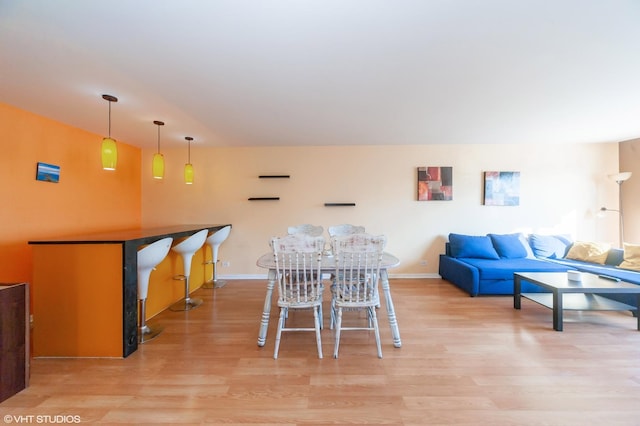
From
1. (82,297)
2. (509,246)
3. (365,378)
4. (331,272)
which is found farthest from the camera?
(509,246)

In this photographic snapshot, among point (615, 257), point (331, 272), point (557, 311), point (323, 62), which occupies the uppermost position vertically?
point (323, 62)

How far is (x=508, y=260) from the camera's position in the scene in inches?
167

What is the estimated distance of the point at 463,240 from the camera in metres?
4.39

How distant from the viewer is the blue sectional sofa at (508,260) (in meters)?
3.75

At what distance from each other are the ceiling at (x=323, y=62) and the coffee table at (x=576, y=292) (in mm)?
2001

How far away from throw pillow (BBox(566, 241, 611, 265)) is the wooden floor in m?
1.43

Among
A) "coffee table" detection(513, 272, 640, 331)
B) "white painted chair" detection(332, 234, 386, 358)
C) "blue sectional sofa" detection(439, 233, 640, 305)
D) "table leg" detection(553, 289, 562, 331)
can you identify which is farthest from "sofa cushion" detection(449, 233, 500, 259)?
"white painted chair" detection(332, 234, 386, 358)

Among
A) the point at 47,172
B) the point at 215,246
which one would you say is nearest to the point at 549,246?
the point at 215,246

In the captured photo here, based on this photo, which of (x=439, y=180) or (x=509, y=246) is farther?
(x=439, y=180)

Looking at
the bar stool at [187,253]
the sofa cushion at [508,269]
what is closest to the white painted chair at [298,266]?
the bar stool at [187,253]

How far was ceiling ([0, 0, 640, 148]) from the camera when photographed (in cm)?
155

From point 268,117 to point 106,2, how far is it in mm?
1921

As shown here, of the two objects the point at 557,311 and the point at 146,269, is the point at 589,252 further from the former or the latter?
the point at 146,269

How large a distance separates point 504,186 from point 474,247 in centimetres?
140
